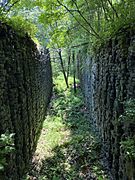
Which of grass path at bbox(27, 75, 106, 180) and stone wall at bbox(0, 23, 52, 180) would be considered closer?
stone wall at bbox(0, 23, 52, 180)

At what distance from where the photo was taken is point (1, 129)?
392cm

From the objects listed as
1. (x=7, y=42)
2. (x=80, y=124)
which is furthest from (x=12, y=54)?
(x=80, y=124)

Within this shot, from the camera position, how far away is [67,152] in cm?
714

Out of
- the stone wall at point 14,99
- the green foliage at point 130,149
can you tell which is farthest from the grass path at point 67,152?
the green foliage at point 130,149

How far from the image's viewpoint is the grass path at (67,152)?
19.4ft

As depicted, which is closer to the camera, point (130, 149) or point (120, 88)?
point (130, 149)

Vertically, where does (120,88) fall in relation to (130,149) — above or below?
above

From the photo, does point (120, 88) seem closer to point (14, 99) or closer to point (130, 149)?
point (130, 149)

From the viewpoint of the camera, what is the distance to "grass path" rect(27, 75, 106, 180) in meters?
5.93

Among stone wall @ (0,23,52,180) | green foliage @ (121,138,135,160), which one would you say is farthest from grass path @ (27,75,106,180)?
green foliage @ (121,138,135,160)

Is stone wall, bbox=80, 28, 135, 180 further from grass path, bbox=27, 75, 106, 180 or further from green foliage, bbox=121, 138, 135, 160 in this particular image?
grass path, bbox=27, 75, 106, 180

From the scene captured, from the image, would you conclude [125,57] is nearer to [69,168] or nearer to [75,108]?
[69,168]

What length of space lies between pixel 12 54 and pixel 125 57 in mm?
1971

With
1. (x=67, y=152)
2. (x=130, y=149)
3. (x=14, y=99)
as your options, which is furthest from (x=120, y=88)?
(x=67, y=152)
